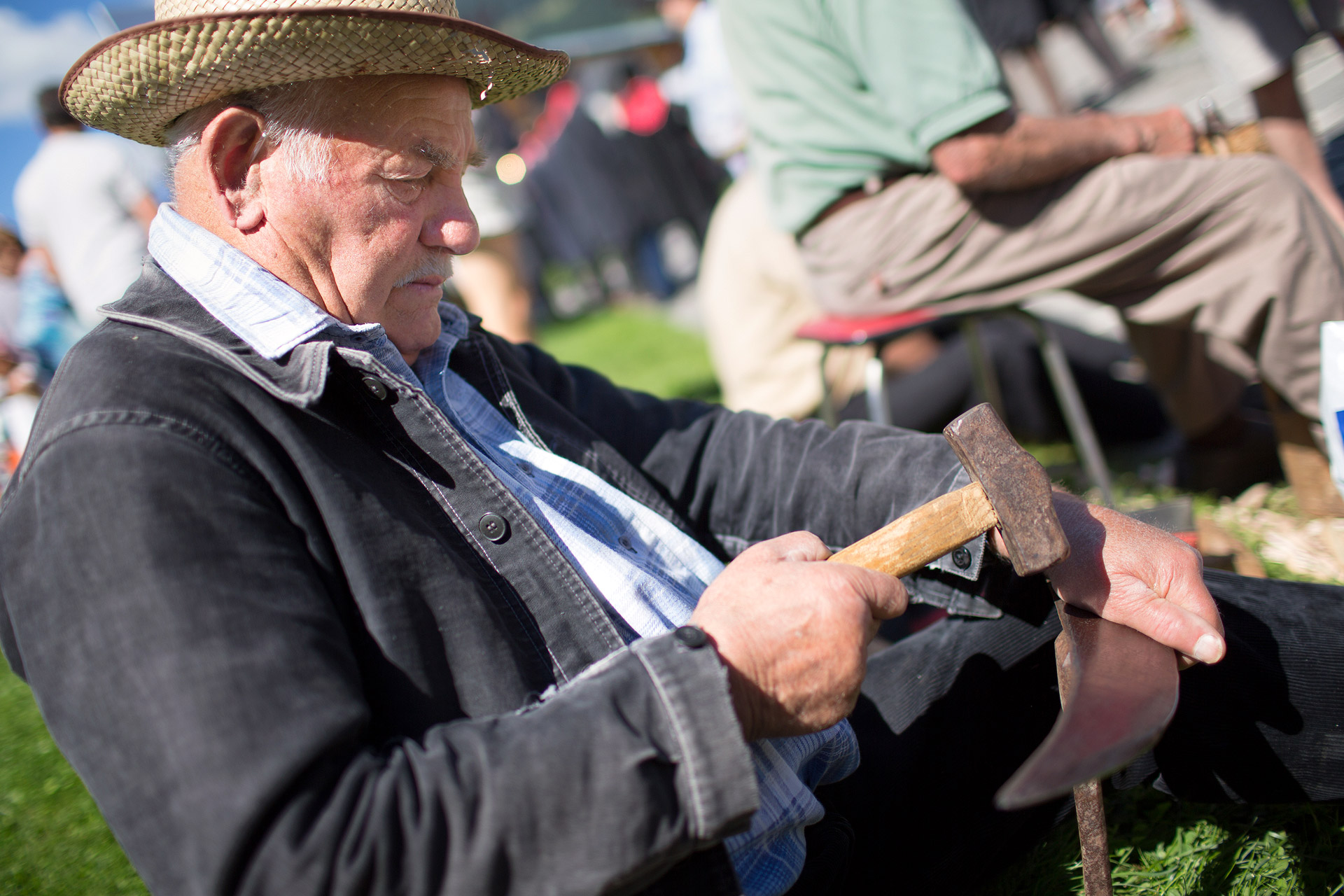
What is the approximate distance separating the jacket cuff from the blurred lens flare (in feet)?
37.4

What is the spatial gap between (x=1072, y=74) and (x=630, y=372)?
8.63 meters

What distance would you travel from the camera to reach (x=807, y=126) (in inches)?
106

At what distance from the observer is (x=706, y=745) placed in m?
0.93

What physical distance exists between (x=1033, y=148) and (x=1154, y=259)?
46 cm

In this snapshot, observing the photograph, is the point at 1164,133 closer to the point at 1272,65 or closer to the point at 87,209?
the point at 1272,65

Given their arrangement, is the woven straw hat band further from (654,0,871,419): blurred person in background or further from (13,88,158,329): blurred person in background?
(13,88,158,329): blurred person in background

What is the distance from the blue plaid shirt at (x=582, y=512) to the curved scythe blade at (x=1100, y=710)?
13.9 inches

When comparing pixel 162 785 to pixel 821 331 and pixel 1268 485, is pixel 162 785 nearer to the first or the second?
pixel 821 331

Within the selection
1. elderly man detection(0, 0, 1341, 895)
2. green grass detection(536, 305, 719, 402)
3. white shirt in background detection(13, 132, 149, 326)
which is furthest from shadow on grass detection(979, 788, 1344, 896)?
white shirt in background detection(13, 132, 149, 326)

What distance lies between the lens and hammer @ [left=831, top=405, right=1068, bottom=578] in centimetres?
119

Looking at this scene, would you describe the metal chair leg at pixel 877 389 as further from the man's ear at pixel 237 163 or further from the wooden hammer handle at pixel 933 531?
the man's ear at pixel 237 163

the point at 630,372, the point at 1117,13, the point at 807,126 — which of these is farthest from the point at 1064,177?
the point at 1117,13

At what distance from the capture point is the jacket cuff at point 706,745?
0.92m

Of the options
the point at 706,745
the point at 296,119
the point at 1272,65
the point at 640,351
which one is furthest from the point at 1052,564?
the point at 640,351
